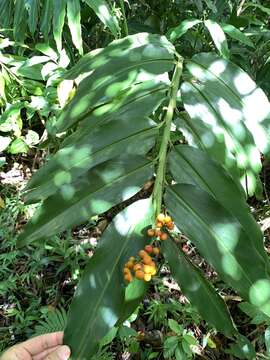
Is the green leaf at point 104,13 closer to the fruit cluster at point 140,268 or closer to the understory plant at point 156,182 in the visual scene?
the understory plant at point 156,182

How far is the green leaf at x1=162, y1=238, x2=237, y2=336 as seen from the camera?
2.33ft

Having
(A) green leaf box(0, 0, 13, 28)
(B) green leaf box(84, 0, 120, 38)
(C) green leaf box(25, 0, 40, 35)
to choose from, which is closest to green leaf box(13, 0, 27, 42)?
(C) green leaf box(25, 0, 40, 35)

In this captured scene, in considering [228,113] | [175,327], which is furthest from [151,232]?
A: [175,327]

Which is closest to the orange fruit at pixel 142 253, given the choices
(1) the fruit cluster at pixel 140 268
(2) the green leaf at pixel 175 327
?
(1) the fruit cluster at pixel 140 268

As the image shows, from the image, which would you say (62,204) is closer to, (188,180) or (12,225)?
(188,180)

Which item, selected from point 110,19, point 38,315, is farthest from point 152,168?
point 38,315

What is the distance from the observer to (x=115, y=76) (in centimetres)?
105

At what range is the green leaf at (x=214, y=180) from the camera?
77 centimetres

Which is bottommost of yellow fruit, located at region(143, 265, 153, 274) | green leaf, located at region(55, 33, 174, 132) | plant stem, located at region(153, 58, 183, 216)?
yellow fruit, located at region(143, 265, 153, 274)

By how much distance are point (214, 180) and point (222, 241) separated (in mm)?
130

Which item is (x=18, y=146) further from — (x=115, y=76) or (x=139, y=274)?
(x=139, y=274)

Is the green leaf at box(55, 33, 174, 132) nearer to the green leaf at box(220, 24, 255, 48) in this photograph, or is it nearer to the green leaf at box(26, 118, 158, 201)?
the green leaf at box(26, 118, 158, 201)

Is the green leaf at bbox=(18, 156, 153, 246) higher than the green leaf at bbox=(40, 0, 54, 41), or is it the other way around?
the green leaf at bbox=(40, 0, 54, 41)

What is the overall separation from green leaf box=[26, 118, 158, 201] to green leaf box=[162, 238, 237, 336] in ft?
0.74
